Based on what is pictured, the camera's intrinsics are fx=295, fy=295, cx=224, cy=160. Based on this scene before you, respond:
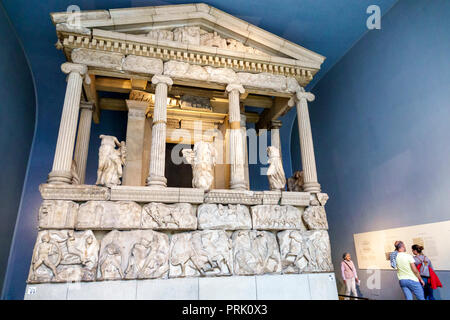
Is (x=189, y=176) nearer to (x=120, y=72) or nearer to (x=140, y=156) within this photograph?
(x=140, y=156)

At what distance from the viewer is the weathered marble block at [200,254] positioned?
5379mm

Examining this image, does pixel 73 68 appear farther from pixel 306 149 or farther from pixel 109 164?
pixel 306 149

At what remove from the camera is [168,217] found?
5.58m

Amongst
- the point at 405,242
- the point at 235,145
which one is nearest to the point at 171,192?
the point at 235,145

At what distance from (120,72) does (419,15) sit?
702 centimetres

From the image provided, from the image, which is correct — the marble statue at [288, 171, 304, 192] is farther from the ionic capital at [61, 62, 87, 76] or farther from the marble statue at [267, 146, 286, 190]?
the ionic capital at [61, 62, 87, 76]

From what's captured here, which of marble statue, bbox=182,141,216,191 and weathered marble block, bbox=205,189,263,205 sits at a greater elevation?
marble statue, bbox=182,141,216,191

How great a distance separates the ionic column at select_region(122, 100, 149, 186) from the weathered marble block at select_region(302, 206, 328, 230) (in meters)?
4.27

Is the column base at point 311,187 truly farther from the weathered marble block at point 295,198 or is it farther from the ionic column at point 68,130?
the ionic column at point 68,130

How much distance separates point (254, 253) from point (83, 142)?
16.2ft

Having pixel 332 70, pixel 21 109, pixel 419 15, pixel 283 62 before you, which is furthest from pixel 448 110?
pixel 21 109

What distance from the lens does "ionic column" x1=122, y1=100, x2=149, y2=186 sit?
7.70 m

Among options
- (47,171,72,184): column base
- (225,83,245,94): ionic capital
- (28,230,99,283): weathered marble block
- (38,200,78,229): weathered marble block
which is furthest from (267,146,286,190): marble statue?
(47,171,72,184): column base

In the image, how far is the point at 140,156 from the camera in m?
7.93
